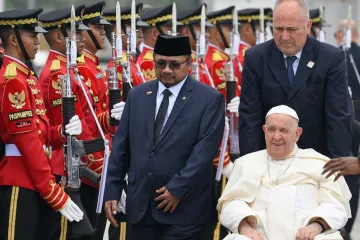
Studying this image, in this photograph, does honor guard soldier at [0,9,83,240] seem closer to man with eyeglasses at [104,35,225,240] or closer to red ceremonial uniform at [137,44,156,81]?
man with eyeglasses at [104,35,225,240]

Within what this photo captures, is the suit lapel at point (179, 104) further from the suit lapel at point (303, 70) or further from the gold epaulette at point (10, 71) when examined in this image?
the gold epaulette at point (10, 71)

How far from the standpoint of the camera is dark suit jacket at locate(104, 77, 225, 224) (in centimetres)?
766

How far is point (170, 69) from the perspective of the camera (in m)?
7.81

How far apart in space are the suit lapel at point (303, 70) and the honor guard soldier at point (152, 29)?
2.34m

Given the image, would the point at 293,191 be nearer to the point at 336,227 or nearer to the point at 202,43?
the point at 336,227

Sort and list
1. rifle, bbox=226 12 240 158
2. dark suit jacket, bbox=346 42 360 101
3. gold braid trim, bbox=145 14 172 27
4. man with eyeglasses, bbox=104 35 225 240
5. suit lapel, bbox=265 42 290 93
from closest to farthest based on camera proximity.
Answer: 1. man with eyeglasses, bbox=104 35 225 240
2. suit lapel, bbox=265 42 290 93
3. gold braid trim, bbox=145 14 172 27
4. rifle, bbox=226 12 240 158
5. dark suit jacket, bbox=346 42 360 101

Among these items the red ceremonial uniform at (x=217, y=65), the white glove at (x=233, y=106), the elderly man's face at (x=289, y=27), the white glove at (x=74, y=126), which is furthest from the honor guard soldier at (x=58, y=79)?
the red ceremonial uniform at (x=217, y=65)

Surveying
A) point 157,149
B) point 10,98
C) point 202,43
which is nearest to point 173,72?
point 157,149

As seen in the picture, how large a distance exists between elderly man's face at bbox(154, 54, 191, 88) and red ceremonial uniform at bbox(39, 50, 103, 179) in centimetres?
115

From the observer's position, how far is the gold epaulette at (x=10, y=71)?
7934 millimetres

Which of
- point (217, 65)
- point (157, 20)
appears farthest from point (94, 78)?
point (217, 65)

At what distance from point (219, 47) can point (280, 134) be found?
445 cm

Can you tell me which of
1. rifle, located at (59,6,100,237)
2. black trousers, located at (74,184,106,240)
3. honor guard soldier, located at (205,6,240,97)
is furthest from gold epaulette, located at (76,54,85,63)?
honor guard soldier, located at (205,6,240,97)

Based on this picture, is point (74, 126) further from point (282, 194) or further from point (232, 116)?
point (232, 116)
